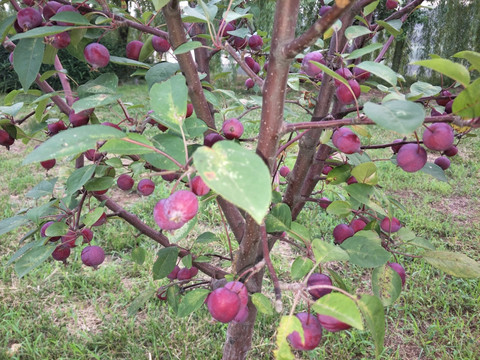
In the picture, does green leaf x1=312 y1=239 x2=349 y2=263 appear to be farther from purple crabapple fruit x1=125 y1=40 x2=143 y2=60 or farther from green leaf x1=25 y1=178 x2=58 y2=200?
green leaf x1=25 y1=178 x2=58 y2=200

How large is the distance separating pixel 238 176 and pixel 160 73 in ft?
1.53

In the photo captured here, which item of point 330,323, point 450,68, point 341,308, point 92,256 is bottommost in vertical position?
point 92,256

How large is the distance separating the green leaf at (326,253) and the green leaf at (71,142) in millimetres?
296

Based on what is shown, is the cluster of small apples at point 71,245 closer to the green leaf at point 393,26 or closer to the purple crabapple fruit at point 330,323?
the purple crabapple fruit at point 330,323

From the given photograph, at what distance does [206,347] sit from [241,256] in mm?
740

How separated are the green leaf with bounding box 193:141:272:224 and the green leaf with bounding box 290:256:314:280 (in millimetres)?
276

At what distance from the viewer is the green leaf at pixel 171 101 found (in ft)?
1.48

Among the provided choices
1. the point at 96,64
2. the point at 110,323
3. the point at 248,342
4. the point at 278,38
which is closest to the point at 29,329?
the point at 110,323

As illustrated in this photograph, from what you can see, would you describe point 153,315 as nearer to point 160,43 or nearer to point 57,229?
point 57,229

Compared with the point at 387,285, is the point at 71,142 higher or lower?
higher

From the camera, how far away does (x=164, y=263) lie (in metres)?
0.81

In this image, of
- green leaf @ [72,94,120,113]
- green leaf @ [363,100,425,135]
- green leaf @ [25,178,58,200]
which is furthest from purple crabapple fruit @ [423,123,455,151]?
green leaf @ [25,178,58,200]

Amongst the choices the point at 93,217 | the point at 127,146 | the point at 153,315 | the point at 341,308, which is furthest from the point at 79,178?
the point at 153,315

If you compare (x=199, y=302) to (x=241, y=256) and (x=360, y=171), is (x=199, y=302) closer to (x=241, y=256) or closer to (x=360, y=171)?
(x=241, y=256)
